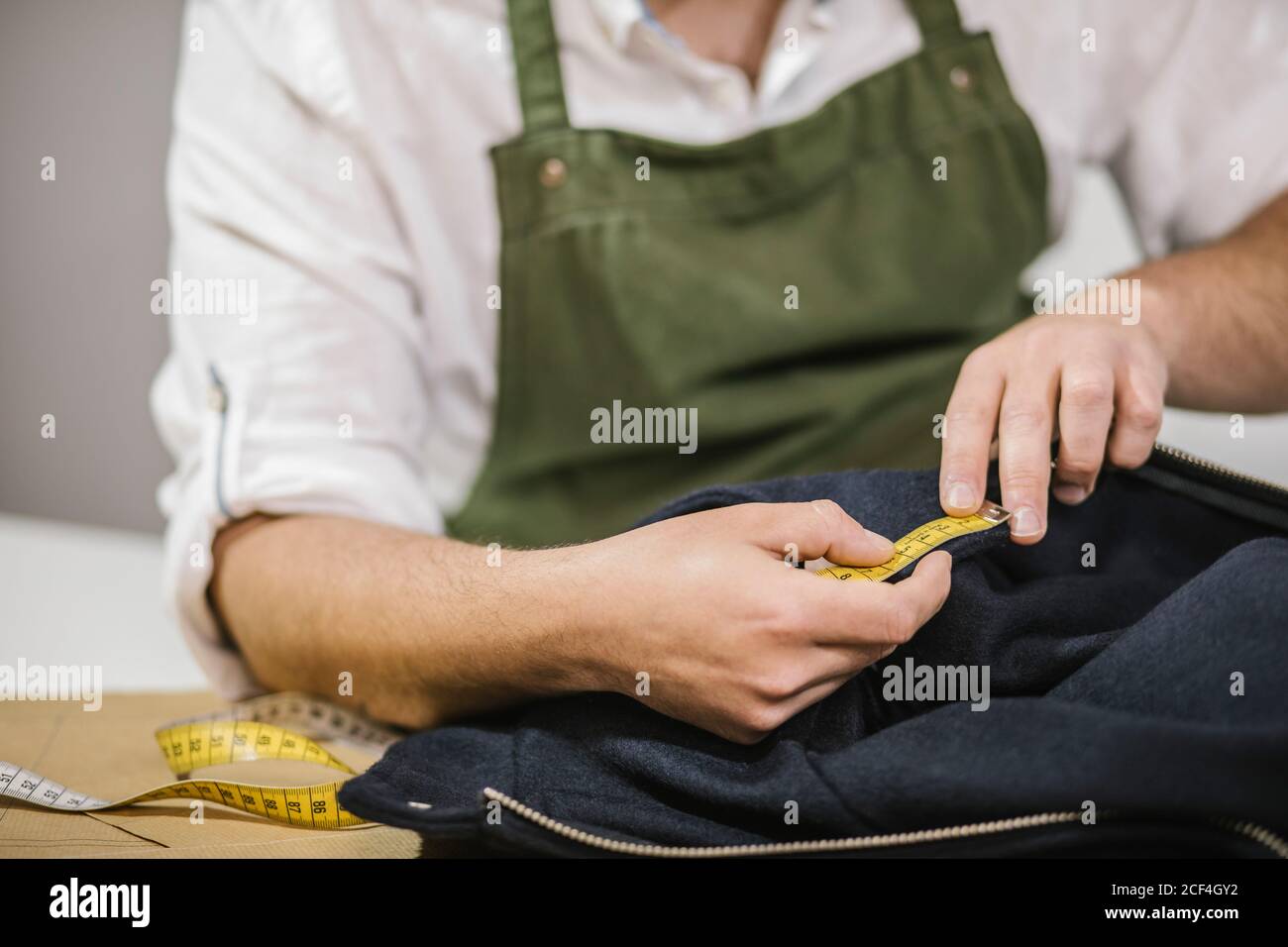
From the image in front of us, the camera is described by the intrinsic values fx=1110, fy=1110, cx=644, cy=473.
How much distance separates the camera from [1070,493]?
34.0 inches

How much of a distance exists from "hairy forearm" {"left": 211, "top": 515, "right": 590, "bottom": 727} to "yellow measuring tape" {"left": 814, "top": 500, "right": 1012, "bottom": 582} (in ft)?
0.64

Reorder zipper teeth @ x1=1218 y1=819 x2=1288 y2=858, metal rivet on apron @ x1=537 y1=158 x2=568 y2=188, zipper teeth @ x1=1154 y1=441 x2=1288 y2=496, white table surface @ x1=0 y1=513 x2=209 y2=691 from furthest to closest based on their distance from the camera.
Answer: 1. white table surface @ x1=0 y1=513 x2=209 y2=691
2. metal rivet on apron @ x1=537 y1=158 x2=568 y2=188
3. zipper teeth @ x1=1154 y1=441 x2=1288 y2=496
4. zipper teeth @ x1=1218 y1=819 x2=1288 y2=858

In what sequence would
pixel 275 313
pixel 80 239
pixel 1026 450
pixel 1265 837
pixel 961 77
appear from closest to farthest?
pixel 1265 837, pixel 1026 450, pixel 275 313, pixel 961 77, pixel 80 239

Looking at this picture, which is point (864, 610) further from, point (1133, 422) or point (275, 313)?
point (275, 313)

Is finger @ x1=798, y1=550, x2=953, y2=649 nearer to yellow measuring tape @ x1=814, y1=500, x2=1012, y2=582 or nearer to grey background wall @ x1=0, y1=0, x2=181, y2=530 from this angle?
yellow measuring tape @ x1=814, y1=500, x2=1012, y2=582

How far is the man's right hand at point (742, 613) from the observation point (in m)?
0.68

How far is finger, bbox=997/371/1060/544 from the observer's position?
80 centimetres

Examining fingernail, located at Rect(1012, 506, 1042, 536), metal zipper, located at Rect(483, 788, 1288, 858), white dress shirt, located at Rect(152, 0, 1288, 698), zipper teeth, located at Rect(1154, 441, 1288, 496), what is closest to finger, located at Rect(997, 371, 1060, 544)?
fingernail, located at Rect(1012, 506, 1042, 536)

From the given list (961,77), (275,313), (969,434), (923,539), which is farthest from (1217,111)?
(275,313)

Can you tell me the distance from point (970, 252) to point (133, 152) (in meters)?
1.31

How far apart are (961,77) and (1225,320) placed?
1.27 feet
